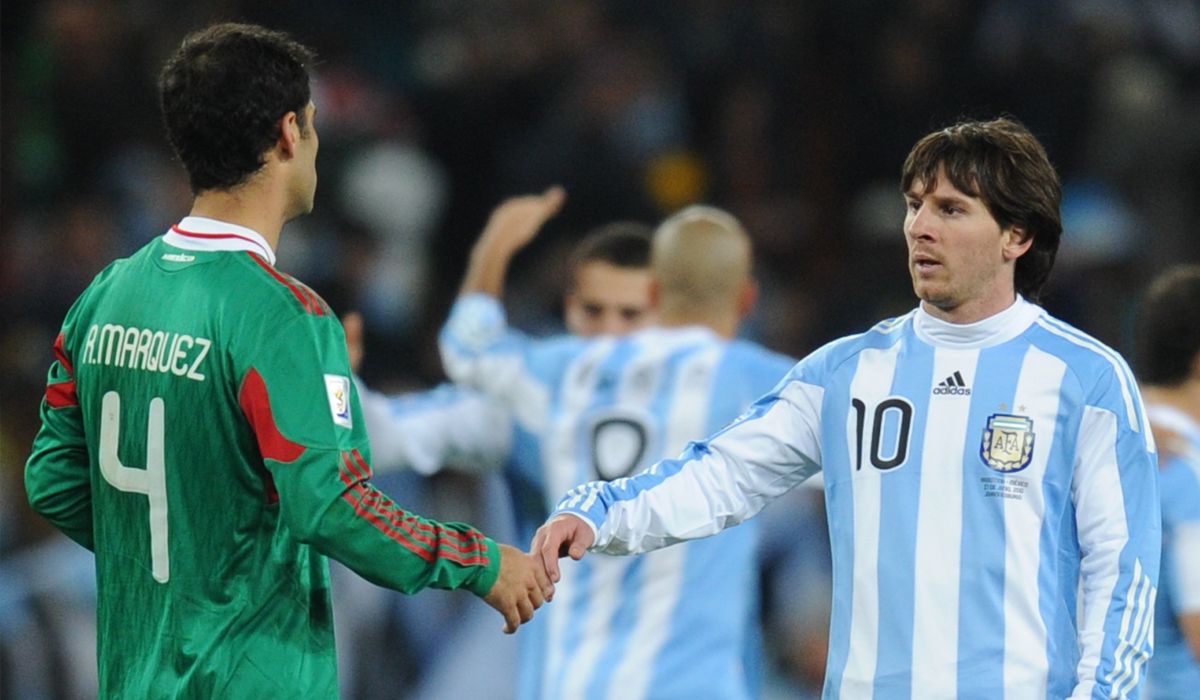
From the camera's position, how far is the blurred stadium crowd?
9.43 meters

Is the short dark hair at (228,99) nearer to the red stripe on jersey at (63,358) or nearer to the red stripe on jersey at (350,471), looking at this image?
the red stripe on jersey at (63,358)

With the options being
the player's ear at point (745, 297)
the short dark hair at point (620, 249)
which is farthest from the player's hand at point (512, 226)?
the player's ear at point (745, 297)

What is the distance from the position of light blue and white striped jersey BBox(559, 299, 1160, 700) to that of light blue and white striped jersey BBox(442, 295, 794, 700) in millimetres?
1471

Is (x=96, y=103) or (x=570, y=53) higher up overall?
(x=570, y=53)

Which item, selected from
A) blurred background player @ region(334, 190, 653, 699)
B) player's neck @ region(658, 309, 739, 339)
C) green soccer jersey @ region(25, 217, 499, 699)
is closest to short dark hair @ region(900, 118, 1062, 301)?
green soccer jersey @ region(25, 217, 499, 699)

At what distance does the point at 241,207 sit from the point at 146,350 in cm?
32

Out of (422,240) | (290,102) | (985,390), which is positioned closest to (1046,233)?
(985,390)

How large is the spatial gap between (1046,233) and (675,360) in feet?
5.92

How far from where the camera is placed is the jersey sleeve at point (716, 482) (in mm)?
3574

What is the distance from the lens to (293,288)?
3152mm

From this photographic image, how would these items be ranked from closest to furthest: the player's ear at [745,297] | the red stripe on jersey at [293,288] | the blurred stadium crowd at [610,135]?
A: 1. the red stripe on jersey at [293,288]
2. the player's ear at [745,297]
3. the blurred stadium crowd at [610,135]

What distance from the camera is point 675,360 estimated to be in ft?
16.9

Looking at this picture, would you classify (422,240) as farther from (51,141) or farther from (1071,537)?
(1071,537)

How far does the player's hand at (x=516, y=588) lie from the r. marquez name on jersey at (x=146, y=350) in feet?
2.24
